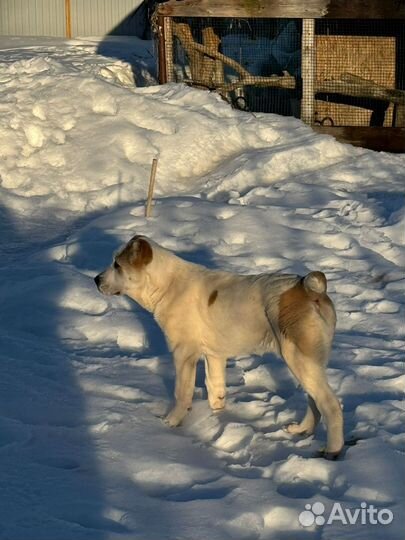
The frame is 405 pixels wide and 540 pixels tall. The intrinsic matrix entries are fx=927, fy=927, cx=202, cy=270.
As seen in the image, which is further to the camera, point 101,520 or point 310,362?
point 310,362

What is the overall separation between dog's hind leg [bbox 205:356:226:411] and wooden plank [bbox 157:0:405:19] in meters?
10.2

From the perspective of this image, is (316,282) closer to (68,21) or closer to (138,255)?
(138,255)

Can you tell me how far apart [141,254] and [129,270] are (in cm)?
15

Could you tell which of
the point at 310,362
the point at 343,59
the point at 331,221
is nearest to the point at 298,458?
the point at 310,362

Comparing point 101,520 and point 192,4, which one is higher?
point 192,4

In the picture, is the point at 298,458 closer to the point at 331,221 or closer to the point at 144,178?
the point at 331,221

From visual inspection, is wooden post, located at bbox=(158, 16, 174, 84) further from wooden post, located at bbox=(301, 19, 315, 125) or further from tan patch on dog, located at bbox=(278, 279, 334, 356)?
tan patch on dog, located at bbox=(278, 279, 334, 356)

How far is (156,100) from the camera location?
49.2ft

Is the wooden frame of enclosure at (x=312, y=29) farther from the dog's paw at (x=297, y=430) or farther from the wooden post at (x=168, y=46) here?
the dog's paw at (x=297, y=430)

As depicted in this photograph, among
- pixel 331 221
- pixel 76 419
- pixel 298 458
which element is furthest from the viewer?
pixel 331 221

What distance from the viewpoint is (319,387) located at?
18.3ft

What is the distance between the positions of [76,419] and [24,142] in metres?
8.72

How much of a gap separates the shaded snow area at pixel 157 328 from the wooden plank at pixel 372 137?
2.29 ft

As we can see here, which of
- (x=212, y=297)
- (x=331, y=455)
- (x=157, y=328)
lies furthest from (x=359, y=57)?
(x=331, y=455)
